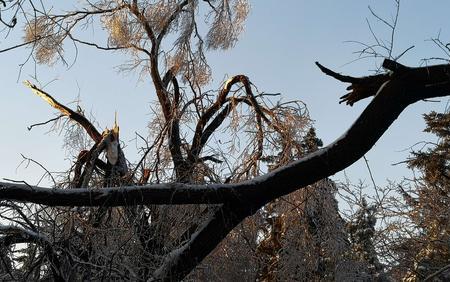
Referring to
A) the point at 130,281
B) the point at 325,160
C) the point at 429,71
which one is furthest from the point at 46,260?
the point at 429,71

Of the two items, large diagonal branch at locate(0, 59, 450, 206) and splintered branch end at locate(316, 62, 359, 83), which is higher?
splintered branch end at locate(316, 62, 359, 83)

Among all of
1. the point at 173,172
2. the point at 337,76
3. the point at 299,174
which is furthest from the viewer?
the point at 173,172

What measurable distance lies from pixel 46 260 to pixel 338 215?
3878mm

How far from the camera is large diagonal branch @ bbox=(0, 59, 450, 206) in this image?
3.43 meters

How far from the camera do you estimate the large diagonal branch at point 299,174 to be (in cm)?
343

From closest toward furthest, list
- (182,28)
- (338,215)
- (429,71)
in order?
(429,71)
(338,215)
(182,28)

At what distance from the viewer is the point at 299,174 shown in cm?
370

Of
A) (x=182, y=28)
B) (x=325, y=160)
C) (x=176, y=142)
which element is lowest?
(x=325, y=160)

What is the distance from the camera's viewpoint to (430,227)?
10312 millimetres

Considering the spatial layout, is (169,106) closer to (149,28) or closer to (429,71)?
(149,28)

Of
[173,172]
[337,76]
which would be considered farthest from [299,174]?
[173,172]

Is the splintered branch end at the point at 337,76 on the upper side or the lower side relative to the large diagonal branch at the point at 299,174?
upper

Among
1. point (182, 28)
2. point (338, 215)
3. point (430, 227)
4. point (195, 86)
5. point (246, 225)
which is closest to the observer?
point (246, 225)

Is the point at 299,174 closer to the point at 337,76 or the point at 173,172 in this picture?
the point at 337,76
